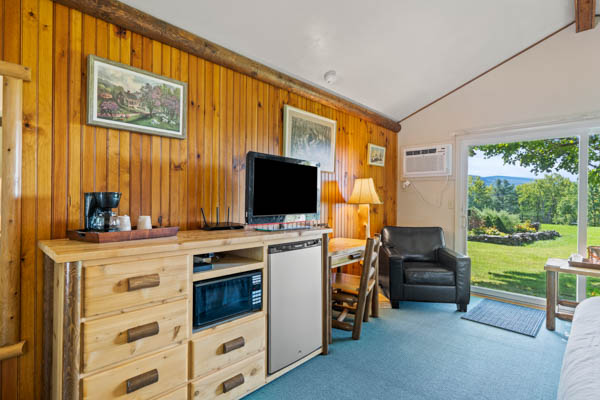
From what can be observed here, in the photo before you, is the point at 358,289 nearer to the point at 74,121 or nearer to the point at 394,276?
the point at 394,276

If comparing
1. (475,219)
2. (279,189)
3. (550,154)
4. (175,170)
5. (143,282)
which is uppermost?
(550,154)

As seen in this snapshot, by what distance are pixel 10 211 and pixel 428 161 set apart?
14.7 ft

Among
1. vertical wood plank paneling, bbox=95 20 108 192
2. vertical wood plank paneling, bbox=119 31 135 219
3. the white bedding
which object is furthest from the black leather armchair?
vertical wood plank paneling, bbox=95 20 108 192

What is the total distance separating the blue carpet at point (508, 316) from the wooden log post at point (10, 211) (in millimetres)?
3661

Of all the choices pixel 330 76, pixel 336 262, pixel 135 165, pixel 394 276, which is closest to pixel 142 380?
pixel 135 165

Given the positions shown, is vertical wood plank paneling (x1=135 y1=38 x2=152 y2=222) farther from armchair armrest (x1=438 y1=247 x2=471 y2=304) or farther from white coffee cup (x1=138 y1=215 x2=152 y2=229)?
armchair armrest (x1=438 y1=247 x2=471 y2=304)

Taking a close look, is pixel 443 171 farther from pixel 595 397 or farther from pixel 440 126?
pixel 595 397

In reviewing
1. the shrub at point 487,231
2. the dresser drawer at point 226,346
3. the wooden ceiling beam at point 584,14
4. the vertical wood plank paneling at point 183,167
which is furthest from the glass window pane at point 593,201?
the vertical wood plank paneling at point 183,167

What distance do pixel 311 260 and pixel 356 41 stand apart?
2031mm

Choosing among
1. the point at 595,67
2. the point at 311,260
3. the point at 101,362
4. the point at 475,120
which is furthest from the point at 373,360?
the point at 595,67

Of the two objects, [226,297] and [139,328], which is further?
[226,297]

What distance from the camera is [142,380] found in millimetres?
1439

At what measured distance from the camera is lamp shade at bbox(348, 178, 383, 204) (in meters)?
3.60

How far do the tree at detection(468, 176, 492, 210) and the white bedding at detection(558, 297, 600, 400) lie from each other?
2672mm
